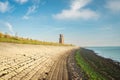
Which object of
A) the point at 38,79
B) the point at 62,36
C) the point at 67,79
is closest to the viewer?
the point at 38,79

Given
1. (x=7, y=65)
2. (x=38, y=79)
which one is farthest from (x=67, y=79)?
(x=7, y=65)

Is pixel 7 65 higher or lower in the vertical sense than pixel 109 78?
higher

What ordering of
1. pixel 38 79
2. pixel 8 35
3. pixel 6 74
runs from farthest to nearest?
1. pixel 8 35
2. pixel 38 79
3. pixel 6 74

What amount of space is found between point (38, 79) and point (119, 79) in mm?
10898

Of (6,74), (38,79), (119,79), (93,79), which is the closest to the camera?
(6,74)

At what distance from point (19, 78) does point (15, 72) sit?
100cm

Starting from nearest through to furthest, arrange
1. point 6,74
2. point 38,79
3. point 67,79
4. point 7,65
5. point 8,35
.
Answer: point 6,74 < point 7,65 < point 38,79 < point 67,79 < point 8,35

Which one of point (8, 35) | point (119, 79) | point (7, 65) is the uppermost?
point (8, 35)

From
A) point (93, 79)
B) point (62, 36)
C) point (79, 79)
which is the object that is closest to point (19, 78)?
point (79, 79)

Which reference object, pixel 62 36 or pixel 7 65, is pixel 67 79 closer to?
pixel 7 65

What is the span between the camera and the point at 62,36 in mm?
144750

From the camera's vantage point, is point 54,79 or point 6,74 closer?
point 6,74

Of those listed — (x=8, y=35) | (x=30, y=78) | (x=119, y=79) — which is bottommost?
(x=119, y=79)

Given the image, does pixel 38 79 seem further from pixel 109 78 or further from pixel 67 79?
pixel 109 78
